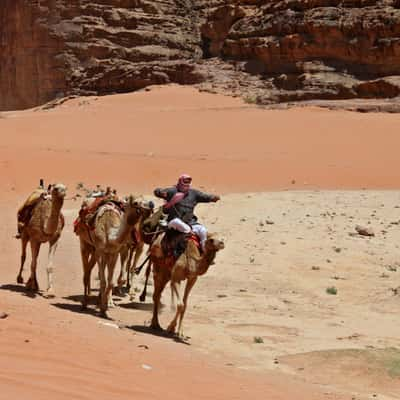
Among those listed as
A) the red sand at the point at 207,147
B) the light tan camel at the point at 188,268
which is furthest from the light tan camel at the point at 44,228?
the red sand at the point at 207,147

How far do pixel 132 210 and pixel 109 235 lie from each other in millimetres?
574

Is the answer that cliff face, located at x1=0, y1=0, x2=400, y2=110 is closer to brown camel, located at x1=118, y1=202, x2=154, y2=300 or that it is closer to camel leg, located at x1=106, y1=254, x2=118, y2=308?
brown camel, located at x1=118, y1=202, x2=154, y2=300

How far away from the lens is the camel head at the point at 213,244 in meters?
9.67

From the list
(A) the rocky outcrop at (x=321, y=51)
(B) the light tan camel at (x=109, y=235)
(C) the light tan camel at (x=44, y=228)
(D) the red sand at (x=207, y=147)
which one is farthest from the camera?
(A) the rocky outcrop at (x=321, y=51)

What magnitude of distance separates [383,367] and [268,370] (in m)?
1.32

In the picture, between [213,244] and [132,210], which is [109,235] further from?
[213,244]

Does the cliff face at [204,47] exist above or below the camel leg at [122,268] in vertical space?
above

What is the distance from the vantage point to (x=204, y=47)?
6662 centimetres

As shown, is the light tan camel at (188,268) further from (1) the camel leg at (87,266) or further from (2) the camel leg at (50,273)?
(2) the camel leg at (50,273)

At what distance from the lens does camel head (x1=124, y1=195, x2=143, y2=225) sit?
10.5 meters

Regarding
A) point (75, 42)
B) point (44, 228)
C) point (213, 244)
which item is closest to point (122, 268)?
point (44, 228)

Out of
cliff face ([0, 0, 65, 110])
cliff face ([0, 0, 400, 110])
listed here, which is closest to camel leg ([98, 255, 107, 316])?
cliff face ([0, 0, 400, 110])

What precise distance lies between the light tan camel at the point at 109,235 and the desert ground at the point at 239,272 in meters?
0.36

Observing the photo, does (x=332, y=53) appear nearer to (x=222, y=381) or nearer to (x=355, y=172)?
(x=355, y=172)
